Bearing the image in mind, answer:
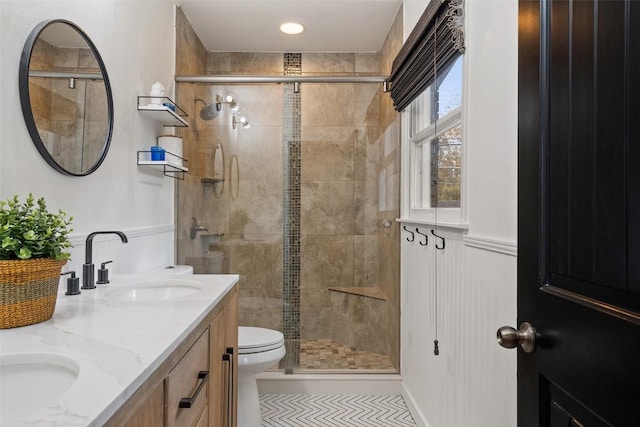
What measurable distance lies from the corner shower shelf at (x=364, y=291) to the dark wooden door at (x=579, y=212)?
203 centimetres

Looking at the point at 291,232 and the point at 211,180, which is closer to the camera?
the point at 211,180

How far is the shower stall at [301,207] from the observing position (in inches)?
108

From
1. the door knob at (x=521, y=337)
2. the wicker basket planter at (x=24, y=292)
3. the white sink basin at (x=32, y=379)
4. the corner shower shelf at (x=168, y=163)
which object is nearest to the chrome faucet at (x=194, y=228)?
the corner shower shelf at (x=168, y=163)

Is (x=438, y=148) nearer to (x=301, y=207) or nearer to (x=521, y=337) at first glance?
(x=301, y=207)

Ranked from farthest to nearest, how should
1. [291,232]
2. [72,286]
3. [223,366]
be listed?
[291,232]
[223,366]
[72,286]

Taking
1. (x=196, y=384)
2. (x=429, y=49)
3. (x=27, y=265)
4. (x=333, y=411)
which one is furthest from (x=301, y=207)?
(x=27, y=265)

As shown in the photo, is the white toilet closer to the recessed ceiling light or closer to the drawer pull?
the drawer pull

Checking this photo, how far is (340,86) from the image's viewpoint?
279 cm

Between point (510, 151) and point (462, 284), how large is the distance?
56cm

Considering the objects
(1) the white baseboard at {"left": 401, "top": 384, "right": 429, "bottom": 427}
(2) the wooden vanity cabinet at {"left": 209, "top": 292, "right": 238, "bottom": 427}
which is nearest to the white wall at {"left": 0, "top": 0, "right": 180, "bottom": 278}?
(2) the wooden vanity cabinet at {"left": 209, "top": 292, "right": 238, "bottom": 427}

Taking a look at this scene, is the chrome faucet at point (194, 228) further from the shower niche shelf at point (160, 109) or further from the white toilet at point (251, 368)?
the white toilet at point (251, 368)

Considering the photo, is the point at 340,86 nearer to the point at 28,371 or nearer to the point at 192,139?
the point at 192,139

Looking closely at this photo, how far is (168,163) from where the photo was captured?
84.0 inches

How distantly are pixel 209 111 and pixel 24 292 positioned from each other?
205 cm
